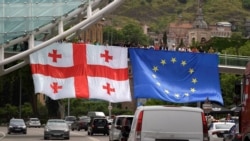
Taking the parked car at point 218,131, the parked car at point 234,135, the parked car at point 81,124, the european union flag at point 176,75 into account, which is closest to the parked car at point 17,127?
the european union flag at point 176,75

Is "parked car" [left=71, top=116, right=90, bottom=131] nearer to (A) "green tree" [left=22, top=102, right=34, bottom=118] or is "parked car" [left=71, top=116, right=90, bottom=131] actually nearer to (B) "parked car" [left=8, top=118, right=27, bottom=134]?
(B) "parked car" [left=8, top=118, right=27, bottom=134]

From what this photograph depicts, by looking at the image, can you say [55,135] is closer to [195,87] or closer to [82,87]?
[82,87]

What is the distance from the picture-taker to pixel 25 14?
61.9 metres

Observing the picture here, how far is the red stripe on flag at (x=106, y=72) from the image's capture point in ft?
182

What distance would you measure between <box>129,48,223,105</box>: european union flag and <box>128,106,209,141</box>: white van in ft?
109

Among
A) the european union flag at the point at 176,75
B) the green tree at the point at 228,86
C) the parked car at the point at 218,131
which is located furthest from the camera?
the green tree at the point at 228,86

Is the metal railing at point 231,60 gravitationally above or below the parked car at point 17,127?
above

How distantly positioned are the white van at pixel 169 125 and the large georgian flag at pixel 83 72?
33.0 metres

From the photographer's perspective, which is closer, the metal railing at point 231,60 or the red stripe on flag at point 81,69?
the red stripe on flag at point 81,69

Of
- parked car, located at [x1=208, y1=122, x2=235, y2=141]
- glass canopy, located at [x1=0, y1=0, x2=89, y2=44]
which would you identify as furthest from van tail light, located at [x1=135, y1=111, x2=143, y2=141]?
glass canopy, located at [x1=0, y1=0, x2=89, y2=44]

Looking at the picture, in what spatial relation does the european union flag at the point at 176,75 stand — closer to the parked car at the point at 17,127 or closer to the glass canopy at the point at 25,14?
the glass canopy at the point at 25,14

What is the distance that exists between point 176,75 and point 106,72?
4787 mm

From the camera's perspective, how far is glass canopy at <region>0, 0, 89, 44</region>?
6150 centimetres

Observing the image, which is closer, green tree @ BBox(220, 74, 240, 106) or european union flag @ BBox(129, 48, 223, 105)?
european union flag @ BBox(129, 48, 223, 105)
